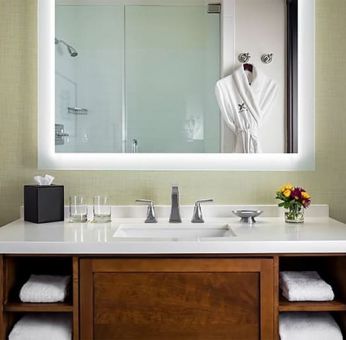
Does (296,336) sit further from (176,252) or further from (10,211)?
(10,211)

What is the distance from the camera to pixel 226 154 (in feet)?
6.82

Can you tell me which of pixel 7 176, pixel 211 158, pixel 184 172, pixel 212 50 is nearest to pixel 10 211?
pixel 7 176

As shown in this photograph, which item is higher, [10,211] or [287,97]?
[287,97]

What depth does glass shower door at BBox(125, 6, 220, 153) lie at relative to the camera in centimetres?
207

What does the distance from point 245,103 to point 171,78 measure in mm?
341

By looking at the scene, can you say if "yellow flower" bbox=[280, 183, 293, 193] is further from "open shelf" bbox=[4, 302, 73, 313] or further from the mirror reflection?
"open shelf" bbox=[4, 302, 73, 313]

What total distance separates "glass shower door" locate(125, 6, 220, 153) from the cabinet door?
0.67m

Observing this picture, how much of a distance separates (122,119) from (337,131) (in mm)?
→ 939

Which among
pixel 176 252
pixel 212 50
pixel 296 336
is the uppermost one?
pixel 212 50

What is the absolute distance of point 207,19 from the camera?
6.81 feet

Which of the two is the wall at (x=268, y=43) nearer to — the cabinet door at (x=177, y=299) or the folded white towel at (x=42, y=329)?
the cabinet door at (x=177, y=299)

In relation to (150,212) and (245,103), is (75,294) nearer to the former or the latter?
(150,212)

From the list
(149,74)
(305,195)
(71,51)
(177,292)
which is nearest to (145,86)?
(149,74)

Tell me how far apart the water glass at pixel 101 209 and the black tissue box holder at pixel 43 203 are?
14 cm
